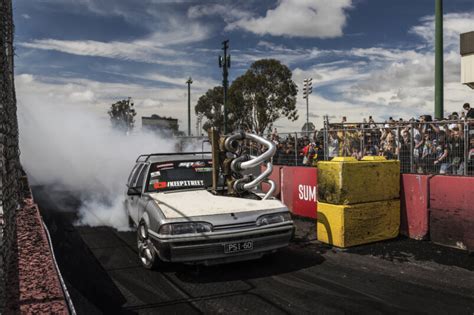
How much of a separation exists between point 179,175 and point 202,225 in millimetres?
1609

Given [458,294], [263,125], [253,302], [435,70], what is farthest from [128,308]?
[263,125]

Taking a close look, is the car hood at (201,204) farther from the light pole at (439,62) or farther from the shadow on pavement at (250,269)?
the light pole at (439,62)

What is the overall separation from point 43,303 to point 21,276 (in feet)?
2.44

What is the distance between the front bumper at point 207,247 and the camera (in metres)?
4.50

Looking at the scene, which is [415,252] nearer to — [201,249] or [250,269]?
[250,269]

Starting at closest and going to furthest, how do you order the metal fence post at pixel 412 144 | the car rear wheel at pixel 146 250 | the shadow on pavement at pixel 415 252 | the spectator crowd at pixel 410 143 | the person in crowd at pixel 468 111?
the car rear wheel at pixel 146 250 → the shadow on pavement at pixel 415 252 → the spectator crowd at pixel 410 143 → the metal fence post at pixel 412 144 → the person in crowd at pixel 468 111

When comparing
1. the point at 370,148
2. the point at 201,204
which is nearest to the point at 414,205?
the point at 370,148

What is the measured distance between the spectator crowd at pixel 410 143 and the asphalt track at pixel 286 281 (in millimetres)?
1450

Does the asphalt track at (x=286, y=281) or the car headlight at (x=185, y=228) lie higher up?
the car headlight at (x=185, y=228)

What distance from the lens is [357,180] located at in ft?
20.6

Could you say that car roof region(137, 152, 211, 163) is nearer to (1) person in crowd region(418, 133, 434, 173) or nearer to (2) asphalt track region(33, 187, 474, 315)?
(2) asphalt track region(33, 187, 474, 315)

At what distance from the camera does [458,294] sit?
4156mm

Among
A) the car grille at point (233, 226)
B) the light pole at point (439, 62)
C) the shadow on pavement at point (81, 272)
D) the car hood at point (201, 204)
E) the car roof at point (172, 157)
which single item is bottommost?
the shadow on pavement at point (81, 272)

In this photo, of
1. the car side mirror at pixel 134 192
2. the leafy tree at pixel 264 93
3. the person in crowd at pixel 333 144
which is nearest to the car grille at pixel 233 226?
the car side mirror at pixel 134 192
